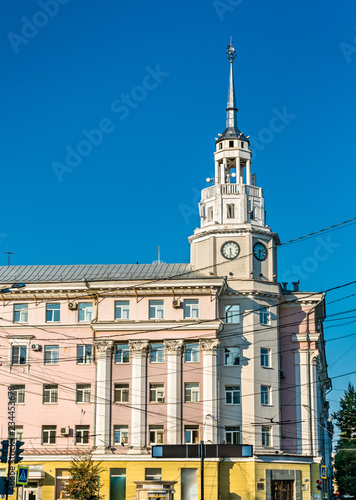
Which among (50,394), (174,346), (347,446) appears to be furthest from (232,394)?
(347,446)

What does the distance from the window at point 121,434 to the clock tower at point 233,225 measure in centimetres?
1321

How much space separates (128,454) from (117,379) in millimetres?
5382

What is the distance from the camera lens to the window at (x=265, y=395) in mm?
61056

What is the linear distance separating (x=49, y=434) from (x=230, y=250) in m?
19.0

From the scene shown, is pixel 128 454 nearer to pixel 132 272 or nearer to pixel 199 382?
pixel 199 382

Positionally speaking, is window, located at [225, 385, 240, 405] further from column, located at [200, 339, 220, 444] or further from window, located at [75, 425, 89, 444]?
window, located at [75, 425, 89, 444]

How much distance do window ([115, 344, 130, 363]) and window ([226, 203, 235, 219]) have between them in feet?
43.0

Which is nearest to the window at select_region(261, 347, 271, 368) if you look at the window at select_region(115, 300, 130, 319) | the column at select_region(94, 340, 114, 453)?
the window at select_region(115, 300, 130, 319)

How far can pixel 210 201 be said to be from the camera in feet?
219

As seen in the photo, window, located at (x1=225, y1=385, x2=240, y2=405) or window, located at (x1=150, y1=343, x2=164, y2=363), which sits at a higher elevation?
window, located at (x1=150, y1=343, x2=164, y2=363)

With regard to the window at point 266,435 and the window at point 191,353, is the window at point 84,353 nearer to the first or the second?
the window at point 191,353

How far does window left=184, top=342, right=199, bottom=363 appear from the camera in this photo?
60656mm

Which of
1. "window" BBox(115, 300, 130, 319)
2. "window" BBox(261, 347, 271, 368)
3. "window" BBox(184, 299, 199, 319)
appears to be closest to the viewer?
"window" BBox(184, 299, 199, 319)

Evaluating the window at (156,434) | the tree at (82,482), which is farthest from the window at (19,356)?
the window at (156,434)
